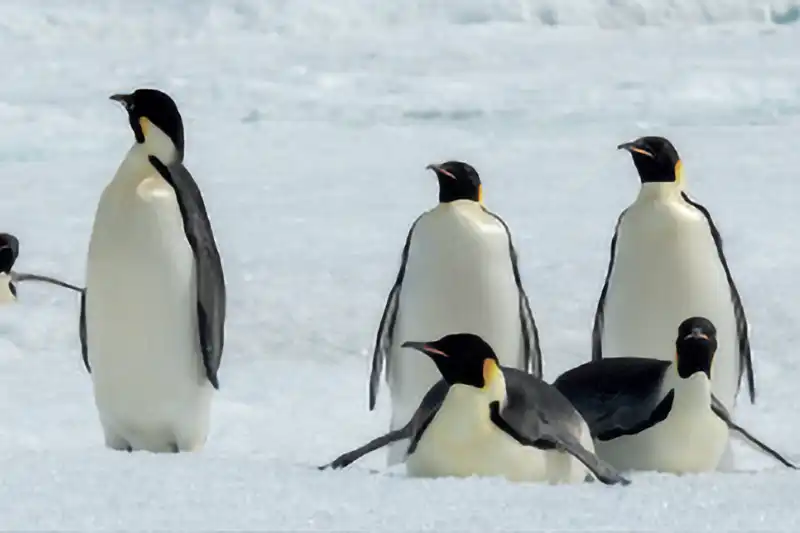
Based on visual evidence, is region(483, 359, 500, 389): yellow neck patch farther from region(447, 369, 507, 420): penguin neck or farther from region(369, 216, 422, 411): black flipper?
region(369, 216, 422, 411): black flipper

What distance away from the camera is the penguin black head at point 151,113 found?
3.43m

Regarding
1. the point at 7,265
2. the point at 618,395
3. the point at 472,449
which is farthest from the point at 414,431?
the point at 7,265

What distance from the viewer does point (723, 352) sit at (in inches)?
159

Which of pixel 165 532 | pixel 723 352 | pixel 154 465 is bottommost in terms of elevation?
pixel 723 352

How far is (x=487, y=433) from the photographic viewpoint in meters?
2.59

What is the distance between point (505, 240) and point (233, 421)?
3.11 ft

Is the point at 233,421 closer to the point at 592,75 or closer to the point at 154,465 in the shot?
the point at 154,465

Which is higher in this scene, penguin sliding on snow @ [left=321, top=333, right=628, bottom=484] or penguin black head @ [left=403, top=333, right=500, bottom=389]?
penguin black head @ [left=403, top=333, right=500, bottom=389]

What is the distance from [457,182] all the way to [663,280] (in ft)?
1.95

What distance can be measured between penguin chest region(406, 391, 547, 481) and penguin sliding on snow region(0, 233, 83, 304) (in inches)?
128

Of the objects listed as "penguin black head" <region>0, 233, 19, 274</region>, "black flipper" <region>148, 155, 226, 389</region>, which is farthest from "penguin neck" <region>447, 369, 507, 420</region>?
"penguin black head" <region>0, 233, 19, 274</region>

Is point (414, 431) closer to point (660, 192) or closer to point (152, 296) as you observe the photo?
point (152, 296)

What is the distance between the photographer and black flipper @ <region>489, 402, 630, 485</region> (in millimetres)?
2594

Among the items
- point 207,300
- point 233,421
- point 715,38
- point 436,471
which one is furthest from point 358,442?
point 715,38
